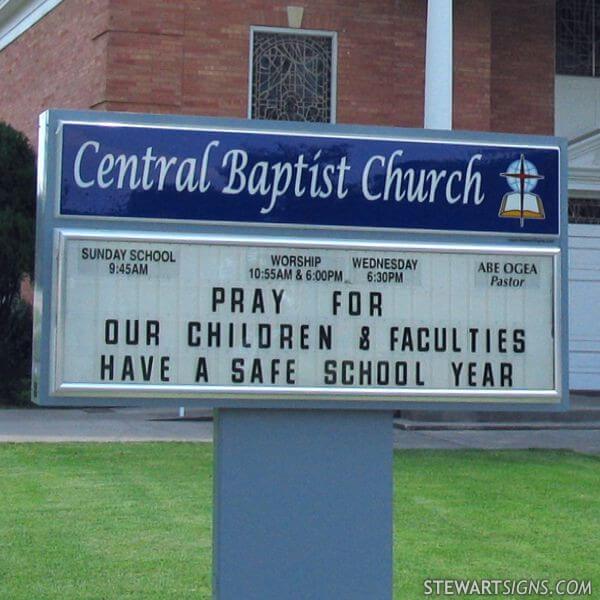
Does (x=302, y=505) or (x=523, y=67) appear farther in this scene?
(x=523, y=67)

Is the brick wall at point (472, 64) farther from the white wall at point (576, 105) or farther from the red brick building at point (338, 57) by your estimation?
the white wall at point (576, 105)

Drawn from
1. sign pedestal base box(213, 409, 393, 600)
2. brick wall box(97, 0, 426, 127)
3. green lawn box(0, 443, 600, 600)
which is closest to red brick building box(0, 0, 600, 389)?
brick wall box(97, 0, 426, 127)

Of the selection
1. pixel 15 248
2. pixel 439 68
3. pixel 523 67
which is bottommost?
pixel 15 248

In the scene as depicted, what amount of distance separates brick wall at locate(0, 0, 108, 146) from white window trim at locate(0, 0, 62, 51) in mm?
117

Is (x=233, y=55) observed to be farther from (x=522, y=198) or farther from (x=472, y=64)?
(x=522, y=198)

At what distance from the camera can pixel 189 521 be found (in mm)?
9352

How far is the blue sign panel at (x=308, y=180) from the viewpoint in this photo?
5754 millimetres

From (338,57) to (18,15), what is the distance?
7.15 metres

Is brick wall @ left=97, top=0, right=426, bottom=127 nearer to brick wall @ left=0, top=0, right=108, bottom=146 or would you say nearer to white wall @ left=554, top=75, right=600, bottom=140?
brick wall @ left=0, top=0, right=108, bottom=146

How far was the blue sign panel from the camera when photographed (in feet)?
18.9

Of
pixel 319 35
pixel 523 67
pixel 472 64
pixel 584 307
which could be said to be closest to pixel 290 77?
pixel 319 35

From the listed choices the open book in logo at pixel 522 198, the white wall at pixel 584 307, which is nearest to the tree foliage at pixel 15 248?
the white wall at pixel 584 307

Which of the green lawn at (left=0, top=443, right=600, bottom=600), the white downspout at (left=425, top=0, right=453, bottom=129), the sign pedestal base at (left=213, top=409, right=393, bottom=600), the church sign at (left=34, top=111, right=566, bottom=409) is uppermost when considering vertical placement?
the white downspout at (left=425, top=0, right=453, bottom=129)

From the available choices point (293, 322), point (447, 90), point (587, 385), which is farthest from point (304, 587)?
point (587, 385)
